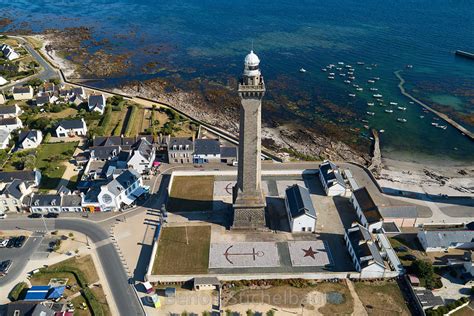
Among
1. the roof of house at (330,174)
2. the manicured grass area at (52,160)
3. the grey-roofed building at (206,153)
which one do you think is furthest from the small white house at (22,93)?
the roof of house at (330,174)

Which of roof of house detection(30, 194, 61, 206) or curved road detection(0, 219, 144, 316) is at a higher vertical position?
roof of house detection(30, 194, 61, 206)

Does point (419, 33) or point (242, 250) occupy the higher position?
point (419, 33)

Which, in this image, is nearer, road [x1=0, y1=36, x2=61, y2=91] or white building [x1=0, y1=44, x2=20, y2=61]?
road [x1=0, y1=36, x2=61, y2=91]

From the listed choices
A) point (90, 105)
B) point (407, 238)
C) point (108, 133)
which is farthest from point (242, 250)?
point (90, 105)

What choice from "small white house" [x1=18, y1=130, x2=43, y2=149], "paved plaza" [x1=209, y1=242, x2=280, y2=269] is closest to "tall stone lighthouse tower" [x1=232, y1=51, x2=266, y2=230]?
"paved plaza" [x1=209, y1=242, x2=280, y2=269]

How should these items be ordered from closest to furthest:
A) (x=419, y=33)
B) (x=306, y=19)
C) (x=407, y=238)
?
1. (x=407, y=238)
2. (x=419, y=33)
3. (x=306, y=19)

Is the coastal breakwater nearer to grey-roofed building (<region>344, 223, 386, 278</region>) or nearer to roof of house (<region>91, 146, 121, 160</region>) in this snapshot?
grey-roofed building (<region>344, 223, 386, 278</region>)

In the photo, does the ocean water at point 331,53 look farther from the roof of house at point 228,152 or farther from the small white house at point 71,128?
the small white house at point 71,128

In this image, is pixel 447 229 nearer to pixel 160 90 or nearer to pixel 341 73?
pixel 341 73
